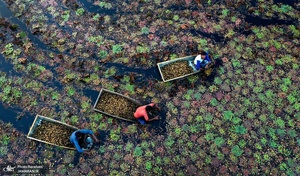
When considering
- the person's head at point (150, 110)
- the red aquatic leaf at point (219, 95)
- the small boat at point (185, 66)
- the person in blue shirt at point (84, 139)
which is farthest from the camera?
the small boat at point (185, 66)

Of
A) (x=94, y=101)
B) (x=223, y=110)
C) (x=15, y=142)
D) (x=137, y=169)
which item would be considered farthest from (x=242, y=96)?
(x=15, y=142)

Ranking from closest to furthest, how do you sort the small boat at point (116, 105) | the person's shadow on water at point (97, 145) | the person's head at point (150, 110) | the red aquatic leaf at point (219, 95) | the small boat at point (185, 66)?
the person's shadow on water at point (97, 145)
the person's head at point (150, 110)
the small boat at point (116, 105)
the red aquatic leaf at point (219, 95)
the small boat at point (185, 66)

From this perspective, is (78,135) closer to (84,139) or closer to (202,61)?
(84,139)

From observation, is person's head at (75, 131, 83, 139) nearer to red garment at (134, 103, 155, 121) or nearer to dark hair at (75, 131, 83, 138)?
dark hair at (75, 131, 83, 138)

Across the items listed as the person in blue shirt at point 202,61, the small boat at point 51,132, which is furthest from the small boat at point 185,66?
the small boat at point 51,132

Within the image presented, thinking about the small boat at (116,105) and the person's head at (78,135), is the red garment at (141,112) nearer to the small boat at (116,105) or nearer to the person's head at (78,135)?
the small boat at (116,105)
